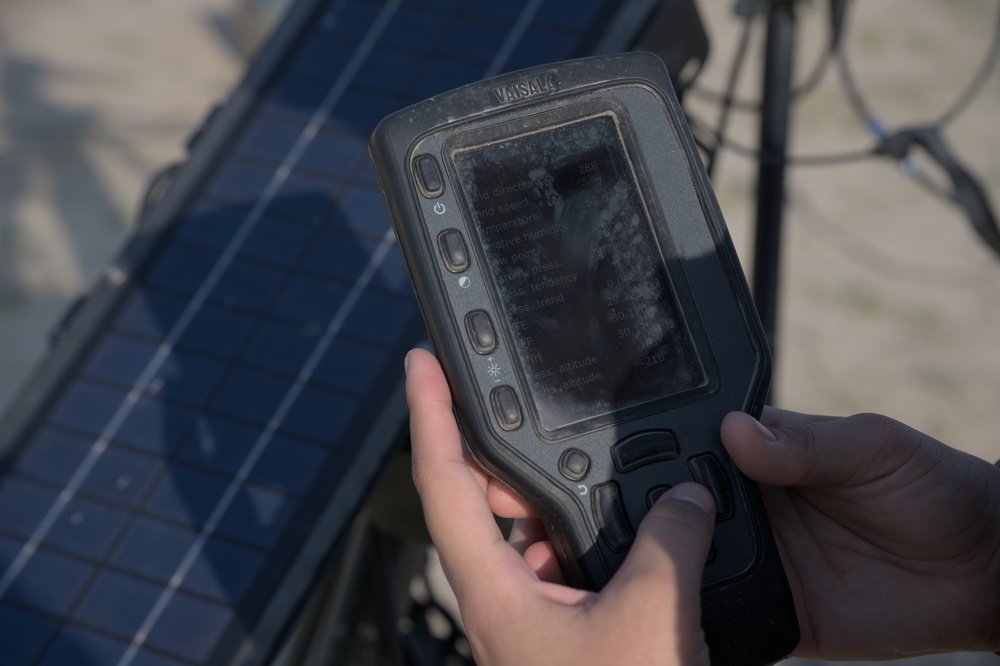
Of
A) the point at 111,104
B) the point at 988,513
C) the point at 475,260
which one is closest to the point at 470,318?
the point at 475,260

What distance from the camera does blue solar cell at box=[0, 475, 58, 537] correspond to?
1407 mm

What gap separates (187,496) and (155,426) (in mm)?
127

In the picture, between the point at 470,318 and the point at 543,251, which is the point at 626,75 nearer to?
the point at 543,251

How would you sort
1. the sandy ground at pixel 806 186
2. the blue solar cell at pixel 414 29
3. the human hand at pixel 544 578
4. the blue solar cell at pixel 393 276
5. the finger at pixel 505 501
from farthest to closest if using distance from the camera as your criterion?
1. the sandy ground at pixel 806 186
2. the blue solar cell at pixel 414 29
3. the blue solar cell at pixel 393 276
4. the finger at pixel 505 501
5. the human hand at pixel 544 578

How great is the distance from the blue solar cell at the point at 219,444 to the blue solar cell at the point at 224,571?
109mm

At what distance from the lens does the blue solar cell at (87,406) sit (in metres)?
1.48

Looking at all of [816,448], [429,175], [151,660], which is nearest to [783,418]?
[816,448]

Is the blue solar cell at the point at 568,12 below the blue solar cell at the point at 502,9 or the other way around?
the other way around

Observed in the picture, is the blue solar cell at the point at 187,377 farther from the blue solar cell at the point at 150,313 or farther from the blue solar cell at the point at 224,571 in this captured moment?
the blue solar cell at the point at 224,571

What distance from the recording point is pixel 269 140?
5.52ft

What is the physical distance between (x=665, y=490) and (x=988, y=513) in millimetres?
362

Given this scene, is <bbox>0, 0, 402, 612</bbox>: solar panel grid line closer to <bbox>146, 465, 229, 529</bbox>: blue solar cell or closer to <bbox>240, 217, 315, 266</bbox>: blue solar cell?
<bbox>240, 217, 315, 266</bbox>: blue solar cell

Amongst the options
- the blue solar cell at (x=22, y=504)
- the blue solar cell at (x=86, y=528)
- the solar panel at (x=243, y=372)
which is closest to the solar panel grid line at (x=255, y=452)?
the solar panel at (x=243, y=372)

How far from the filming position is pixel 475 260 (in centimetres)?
113
